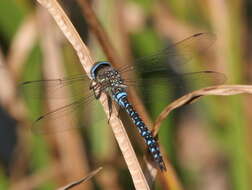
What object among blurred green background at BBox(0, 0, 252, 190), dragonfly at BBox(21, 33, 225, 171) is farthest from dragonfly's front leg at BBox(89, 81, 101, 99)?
blurred green background at BBox(0, 0, 252, 190)

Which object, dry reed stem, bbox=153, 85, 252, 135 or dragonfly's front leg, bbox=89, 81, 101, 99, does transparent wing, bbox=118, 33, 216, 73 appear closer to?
dragonfly's front leg, bbox=89, 81, 101, 99

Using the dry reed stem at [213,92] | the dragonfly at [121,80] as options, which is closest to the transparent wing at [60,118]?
the dragonfly at [121,80]

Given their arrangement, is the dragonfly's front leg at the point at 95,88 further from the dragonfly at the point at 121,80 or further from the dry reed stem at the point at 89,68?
the dry reed stem at the point at 89,68

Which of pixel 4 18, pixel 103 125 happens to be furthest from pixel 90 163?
pixel 4 18

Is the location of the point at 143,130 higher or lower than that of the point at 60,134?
lower

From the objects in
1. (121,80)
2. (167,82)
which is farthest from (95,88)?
(167,82)

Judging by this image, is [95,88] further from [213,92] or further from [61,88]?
[213,92]

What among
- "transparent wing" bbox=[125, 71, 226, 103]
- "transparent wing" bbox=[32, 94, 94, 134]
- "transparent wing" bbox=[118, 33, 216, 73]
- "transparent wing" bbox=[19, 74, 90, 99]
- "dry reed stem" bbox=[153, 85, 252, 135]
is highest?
"transparent wing" bbox=[19, 74, 90, 99]
